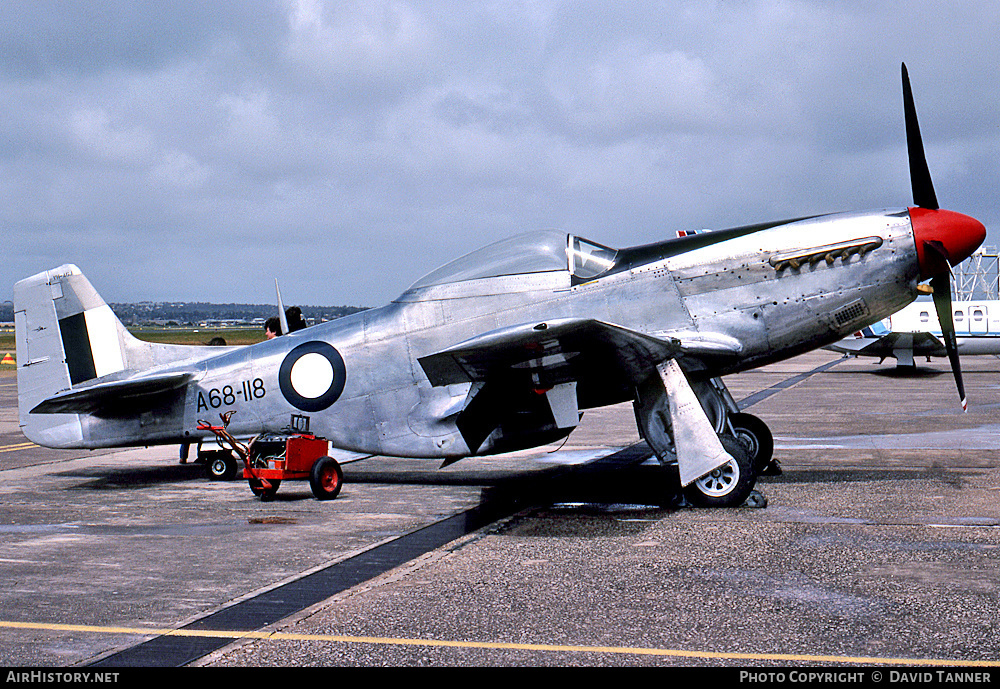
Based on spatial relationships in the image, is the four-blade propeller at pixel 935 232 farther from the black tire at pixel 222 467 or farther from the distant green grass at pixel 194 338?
the distant green grass at pixel 194 338

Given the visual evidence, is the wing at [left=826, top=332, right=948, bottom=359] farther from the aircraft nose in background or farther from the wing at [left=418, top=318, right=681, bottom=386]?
the wing at [left=418, top=318, right=681, bottom=386]

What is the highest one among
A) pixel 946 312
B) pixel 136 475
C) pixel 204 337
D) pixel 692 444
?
pixel 204 337

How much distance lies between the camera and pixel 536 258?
9.20m

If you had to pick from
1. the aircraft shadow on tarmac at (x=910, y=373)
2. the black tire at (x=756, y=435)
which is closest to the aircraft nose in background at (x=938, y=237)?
the black tire at (x=756, y=435)

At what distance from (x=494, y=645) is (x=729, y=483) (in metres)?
4.29

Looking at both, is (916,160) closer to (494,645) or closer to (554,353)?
(554,353)

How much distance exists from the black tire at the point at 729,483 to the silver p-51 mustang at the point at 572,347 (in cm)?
1

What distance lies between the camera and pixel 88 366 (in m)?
11.1

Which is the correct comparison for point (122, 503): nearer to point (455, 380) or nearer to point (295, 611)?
point (455, 380)

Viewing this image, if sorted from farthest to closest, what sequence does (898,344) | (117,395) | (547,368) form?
(898,344)
(117,395)
(547,368)

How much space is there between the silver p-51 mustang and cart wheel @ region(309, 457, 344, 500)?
560 millimetres

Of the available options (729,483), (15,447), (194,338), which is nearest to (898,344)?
(729,483)

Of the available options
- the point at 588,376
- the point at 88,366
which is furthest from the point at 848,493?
the point at 88,366
